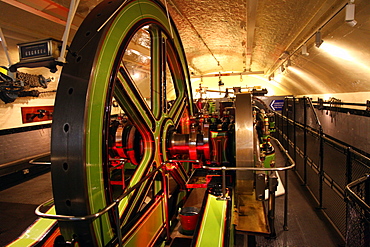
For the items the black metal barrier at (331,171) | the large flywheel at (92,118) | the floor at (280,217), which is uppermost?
the large flywheel at (92,118)

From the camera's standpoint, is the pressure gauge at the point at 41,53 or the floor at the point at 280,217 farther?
the floor at the point at 280,217

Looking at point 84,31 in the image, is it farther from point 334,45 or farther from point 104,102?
point 334,45

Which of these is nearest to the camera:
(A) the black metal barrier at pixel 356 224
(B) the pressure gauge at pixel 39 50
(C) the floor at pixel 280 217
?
(B) the pressure gauge at pixel 39 50

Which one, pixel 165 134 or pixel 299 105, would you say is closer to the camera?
pixel 165 134

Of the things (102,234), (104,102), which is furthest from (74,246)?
(104,102)

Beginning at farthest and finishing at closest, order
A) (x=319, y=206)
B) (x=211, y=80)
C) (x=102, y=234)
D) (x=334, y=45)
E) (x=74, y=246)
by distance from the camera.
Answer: (x=211, y=80)
(x=334, y=45)
(x=319, y=206)
(x=102, y=234)
(x=74, y=246)

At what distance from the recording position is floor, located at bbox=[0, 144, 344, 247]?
2.72 m

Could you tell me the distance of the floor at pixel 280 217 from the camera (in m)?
2.72

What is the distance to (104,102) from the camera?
137 cm

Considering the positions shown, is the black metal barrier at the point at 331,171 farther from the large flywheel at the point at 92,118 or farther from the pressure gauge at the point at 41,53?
the pressure gauge at the point at 41,53

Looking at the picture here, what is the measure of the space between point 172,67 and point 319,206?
3.01m

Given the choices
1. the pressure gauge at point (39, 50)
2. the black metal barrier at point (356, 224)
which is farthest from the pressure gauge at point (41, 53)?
the black metal barrier at point (356, 224)

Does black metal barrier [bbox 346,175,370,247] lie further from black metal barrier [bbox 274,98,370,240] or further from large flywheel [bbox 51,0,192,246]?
large flywheel [bbox 51,0,192,246]

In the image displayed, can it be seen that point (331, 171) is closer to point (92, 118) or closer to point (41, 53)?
point (92, 118)
